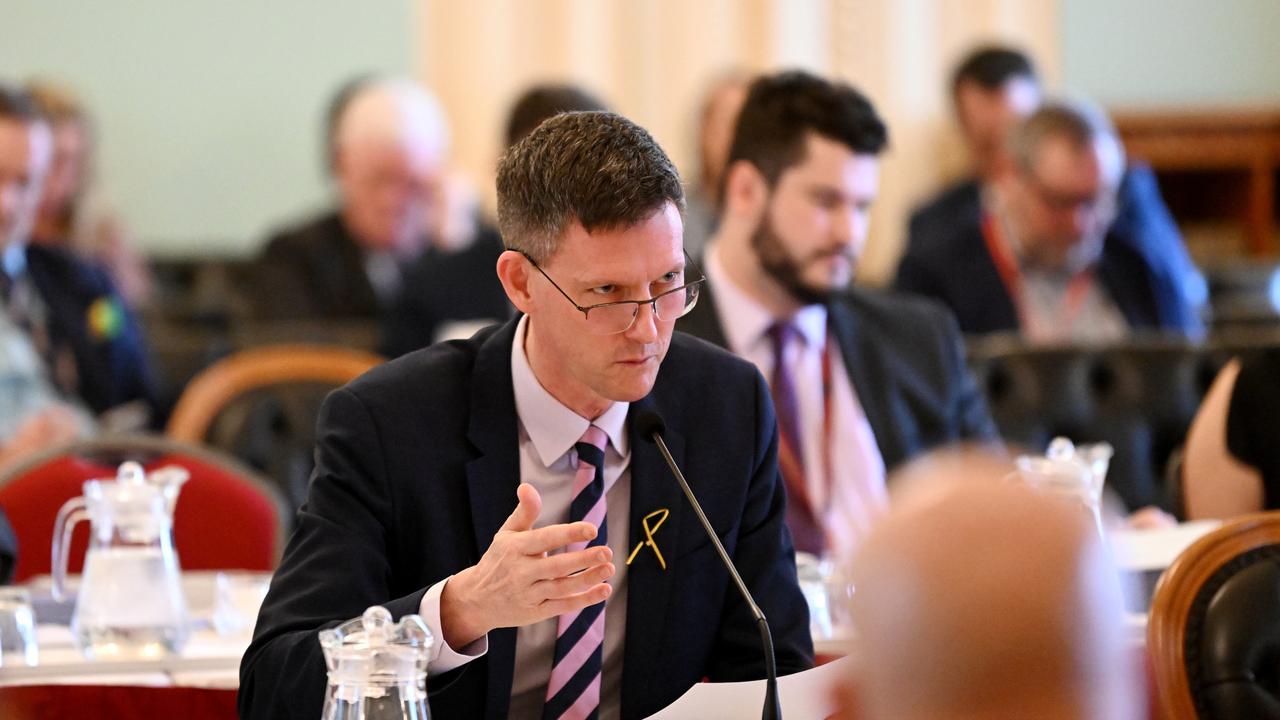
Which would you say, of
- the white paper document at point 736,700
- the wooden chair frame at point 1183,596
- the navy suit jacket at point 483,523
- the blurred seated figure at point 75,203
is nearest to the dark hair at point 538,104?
the blurred seated figure at point 75,203

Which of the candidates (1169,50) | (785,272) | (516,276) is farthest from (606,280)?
(1169,50)

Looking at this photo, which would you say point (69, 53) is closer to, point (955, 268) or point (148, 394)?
point (148, 394)

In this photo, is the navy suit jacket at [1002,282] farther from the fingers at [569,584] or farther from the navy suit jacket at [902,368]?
the fingers at [569,584]

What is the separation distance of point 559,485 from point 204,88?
17.0 feet

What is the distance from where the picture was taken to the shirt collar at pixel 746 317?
3283mm

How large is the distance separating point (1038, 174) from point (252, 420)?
7.68 ft

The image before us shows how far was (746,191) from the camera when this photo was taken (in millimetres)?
3451

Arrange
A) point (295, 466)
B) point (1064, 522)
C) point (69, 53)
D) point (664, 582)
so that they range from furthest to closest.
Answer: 1. point (69, 53)
2. point (295, 466)
3. point (664, 582)
4. point (1064, 522)

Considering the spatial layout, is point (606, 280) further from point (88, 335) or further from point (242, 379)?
point (88, 335)

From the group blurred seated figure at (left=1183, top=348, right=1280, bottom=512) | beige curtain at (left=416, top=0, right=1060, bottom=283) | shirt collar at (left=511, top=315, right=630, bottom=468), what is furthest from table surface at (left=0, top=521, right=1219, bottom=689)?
beige curtain at (left=416, top=0, right=1060, bottom=283)

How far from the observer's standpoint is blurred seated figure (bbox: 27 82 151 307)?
17.9ft

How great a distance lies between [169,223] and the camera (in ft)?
22.4

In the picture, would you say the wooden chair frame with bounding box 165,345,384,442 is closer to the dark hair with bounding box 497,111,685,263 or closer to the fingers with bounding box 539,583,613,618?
the dark hair with bounding box 497,111,685,263

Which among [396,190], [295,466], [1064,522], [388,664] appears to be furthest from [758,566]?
[396,190]
